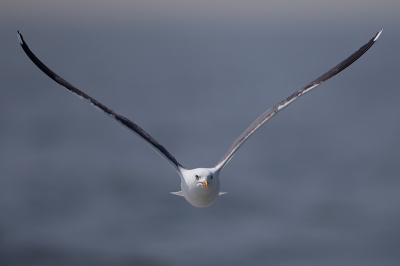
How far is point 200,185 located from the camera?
18016 millimetres

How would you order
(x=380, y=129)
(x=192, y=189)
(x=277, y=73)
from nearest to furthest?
(x=192, y=189) < (x=380, y=129) < (x=277, y=73)

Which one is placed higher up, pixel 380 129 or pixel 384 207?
pixel 380 129

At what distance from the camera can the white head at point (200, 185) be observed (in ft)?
59.1

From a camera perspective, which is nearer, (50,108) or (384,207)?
(384,207)

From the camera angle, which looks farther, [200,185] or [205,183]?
[200,185]

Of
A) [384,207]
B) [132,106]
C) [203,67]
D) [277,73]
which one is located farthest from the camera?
[203,67]

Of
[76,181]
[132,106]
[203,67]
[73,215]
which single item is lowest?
[73,215]

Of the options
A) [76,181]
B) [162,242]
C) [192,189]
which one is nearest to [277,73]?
[76,181]

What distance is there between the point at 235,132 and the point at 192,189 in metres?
44.7

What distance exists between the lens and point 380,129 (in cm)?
6944

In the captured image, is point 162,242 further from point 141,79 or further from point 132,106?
point 141,79

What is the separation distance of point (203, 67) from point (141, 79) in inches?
726

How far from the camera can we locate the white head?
59.1ft

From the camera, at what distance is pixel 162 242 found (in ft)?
153
